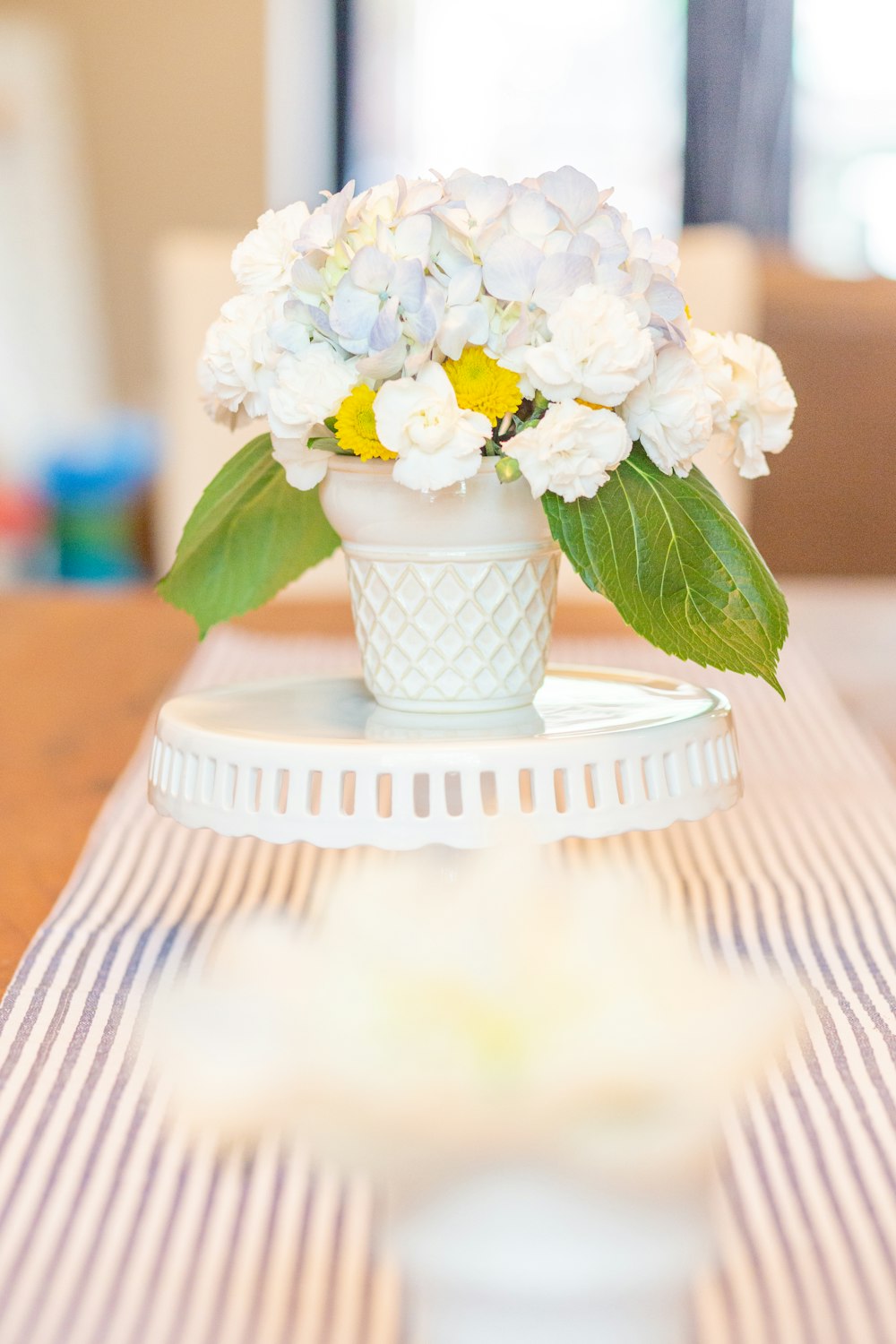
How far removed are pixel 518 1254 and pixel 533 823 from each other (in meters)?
0.33

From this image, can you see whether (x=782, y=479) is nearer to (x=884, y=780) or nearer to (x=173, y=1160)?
(x=884, y=780)

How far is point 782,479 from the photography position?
229 centimetres

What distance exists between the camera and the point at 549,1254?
9.7 inches

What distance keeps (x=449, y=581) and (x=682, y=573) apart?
104mm

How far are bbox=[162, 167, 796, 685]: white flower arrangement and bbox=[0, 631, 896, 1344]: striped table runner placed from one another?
0.18m

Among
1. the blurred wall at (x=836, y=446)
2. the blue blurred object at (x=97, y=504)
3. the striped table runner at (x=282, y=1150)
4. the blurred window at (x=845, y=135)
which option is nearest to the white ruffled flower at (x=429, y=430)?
the striped table runner at (x=282, y=1150)

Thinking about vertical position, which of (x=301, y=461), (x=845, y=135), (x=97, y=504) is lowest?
(x=97, y=504)

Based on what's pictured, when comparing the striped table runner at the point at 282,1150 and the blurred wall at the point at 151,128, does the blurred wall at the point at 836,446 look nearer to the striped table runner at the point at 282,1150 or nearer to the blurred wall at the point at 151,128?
the striped table runner at the point at 282,1150

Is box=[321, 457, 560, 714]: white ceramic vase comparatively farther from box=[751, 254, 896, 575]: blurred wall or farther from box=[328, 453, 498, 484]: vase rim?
box=[751, 254, 896, 575]: blurred wall

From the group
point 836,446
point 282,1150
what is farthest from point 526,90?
point 282,1150

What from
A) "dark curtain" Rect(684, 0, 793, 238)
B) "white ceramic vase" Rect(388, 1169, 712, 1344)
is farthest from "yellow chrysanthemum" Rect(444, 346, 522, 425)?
"dark curtain" Rect(684, 0, 793, 238)

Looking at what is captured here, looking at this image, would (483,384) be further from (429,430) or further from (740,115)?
(740,115)

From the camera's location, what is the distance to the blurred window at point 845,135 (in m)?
4.43

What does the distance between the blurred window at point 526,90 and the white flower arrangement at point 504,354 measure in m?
4.14
